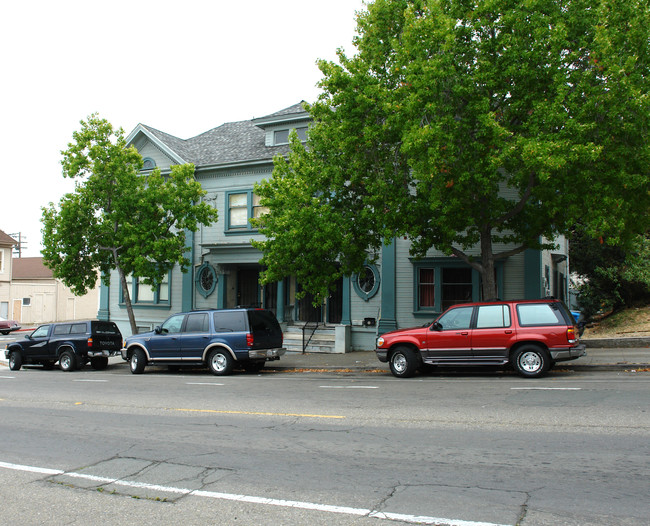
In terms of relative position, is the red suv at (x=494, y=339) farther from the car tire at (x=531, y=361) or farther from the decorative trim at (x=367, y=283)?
the decorative trim at (x=367, y=283)

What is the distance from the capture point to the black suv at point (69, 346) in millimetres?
20391

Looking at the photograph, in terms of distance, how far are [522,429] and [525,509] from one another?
3.09 m

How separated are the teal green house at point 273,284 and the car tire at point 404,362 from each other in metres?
7.41

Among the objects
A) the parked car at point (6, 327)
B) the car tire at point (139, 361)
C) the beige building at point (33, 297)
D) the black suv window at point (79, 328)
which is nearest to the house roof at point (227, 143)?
the black suv window at point (79, 328)

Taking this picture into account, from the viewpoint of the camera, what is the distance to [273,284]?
26.2 m

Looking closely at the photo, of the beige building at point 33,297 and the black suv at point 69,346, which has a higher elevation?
the beige building at point 33,297

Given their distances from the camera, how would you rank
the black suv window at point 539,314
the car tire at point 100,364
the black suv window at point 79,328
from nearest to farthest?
the black suv window at point 539,314 → the black suv window at point 79,328 → the car tire at point 100,364

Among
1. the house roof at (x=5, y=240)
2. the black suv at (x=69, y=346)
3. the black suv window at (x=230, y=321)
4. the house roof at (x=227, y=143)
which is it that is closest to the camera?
the black suv window at (x=230, y=321)

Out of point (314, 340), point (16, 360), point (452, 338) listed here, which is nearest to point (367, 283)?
point (314, 340)

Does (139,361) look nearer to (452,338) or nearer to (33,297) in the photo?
(452,338)

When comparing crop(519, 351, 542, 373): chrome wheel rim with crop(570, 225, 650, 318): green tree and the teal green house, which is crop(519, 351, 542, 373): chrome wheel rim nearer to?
the teal green house

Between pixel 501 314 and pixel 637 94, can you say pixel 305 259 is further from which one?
pixel 637 94

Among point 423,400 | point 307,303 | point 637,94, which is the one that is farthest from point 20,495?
point 307,303

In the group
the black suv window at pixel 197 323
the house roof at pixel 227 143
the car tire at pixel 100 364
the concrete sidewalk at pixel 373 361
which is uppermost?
the house roof at pixel 227 143
